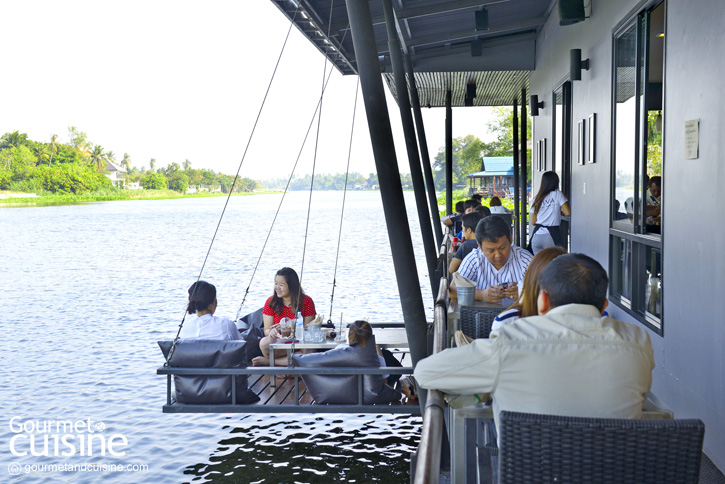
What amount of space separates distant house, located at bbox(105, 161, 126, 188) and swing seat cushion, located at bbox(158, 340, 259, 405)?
10390 cm

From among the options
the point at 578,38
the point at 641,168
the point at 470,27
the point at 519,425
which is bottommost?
the point at 519,425

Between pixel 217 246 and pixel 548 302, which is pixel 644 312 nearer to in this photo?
pixel 548 302

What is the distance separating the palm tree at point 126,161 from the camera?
350 feet

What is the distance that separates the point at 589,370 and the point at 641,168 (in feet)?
13.2

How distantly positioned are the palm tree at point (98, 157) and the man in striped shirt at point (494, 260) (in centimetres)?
10207

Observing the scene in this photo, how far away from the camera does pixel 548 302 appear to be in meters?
2.36

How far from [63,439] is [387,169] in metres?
5.97

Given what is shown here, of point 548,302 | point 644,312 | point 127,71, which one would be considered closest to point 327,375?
point 644,312

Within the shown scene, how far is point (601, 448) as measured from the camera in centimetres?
188

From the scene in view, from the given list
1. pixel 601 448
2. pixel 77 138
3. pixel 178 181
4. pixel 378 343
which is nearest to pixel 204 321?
pixel 378 343

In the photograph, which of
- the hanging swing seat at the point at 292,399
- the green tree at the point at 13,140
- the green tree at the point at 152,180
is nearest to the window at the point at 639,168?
the hanging swing seat at the point at 292,399

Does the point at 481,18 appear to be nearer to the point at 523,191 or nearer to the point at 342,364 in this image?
the point at 523,191

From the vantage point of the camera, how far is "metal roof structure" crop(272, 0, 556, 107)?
8.59m

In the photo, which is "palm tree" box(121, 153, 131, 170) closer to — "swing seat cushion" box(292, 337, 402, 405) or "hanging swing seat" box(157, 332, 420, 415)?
"hanging swing seat" box(157, 332, 420, 415)
